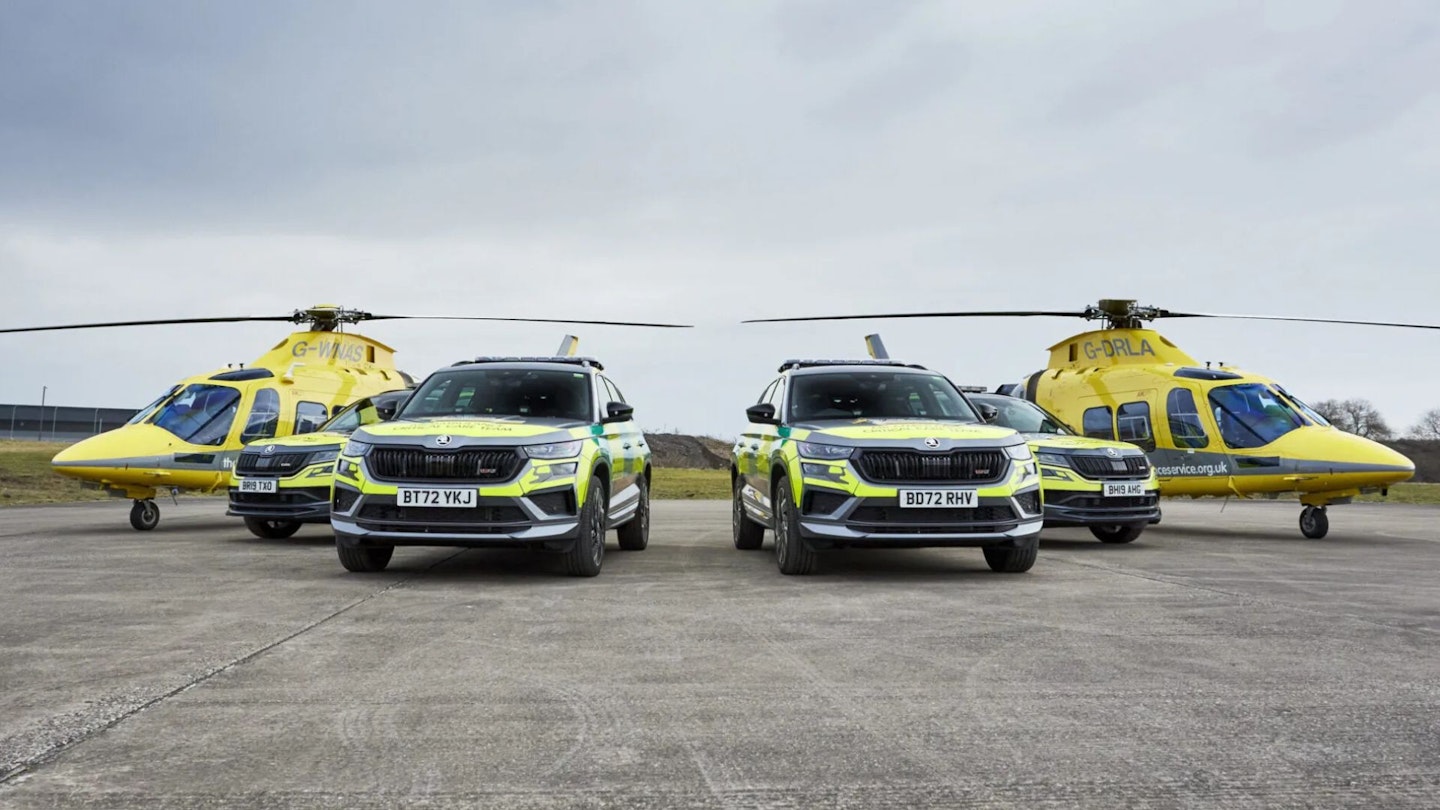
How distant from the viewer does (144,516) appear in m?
15.8

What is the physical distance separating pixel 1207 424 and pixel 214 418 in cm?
1344

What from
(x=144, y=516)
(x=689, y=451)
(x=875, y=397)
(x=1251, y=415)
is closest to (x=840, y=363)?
(x=875, y=397)

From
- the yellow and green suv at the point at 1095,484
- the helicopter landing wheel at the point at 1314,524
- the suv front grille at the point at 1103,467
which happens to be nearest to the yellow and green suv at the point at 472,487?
the yellow and green suv at the point at 1095,484

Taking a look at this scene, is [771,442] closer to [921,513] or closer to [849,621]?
[921,513]

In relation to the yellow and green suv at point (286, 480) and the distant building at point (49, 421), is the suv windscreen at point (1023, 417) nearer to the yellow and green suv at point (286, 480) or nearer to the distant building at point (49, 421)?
the yellow and green suv at point (286, 480)

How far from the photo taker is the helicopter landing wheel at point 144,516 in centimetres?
1557

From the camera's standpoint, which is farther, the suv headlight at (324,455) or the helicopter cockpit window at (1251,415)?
the helicopter cockpit window at (1251,415)

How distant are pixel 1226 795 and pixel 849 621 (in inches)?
141

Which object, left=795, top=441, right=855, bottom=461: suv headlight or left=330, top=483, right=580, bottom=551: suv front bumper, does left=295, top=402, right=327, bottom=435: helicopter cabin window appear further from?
left=795, top=441, right=855, bottom=461: suv headlight

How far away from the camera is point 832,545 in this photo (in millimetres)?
9109

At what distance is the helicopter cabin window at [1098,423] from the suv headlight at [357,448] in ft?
38.6

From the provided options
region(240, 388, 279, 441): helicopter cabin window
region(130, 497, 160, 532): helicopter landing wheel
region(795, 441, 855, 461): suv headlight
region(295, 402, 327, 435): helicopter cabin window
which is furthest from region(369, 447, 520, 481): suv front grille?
region(130, 497, 160, 532): helicopter landing wheel

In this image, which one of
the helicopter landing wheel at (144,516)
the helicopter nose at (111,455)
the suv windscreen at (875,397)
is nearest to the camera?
the suv windscreen at (875,397)

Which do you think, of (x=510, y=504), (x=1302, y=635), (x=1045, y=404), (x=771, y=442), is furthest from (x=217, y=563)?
(x=1045, y=404)
